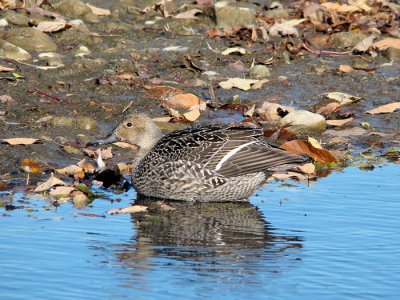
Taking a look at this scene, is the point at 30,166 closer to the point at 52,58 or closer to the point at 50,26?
the point at 52,58

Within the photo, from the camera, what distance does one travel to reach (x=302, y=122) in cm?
1221

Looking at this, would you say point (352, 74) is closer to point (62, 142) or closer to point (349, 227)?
point (62, 142)

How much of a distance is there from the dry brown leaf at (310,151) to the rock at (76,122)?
227cm

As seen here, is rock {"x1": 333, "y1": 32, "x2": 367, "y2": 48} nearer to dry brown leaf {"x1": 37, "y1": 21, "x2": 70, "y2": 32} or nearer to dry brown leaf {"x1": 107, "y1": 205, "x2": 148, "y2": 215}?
dry brown leaf {"x1": 37, "y1": 21, "x2": 70, "y2": 32}

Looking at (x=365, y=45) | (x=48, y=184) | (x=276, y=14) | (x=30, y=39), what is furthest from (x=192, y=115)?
(x=276, y=14)

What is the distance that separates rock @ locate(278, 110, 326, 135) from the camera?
12211mm

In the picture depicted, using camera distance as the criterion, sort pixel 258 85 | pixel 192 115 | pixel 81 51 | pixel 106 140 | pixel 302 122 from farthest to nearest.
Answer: pixel 81 51
pixel 258 85
pixel 192 115
pixel 302 122
pixel 106 140

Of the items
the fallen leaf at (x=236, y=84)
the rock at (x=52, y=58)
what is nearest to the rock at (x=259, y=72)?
the fallen leaf at (x=236, y=84)

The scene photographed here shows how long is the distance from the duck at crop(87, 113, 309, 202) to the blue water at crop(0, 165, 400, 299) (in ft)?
0.65

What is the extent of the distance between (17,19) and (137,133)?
5161mm

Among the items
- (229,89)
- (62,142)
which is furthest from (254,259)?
(229,89)

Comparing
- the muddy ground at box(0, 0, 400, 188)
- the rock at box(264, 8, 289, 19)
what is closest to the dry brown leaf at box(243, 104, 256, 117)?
the muddy ground at box(0, 0, 400, 188)

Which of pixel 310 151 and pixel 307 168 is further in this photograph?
pixel 310 151

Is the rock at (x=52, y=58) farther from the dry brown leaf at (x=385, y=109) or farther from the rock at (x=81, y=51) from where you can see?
the dry brown leaf at (x=385, y=109)
